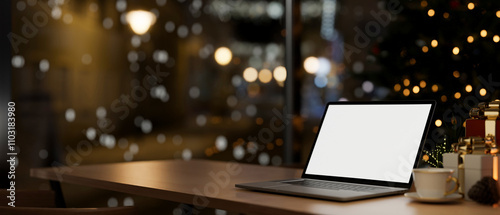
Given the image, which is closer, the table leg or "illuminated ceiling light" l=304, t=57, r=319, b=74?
the table leg

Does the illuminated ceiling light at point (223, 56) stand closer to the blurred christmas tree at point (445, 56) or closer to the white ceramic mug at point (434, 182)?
the blurred christmas tree at point (445, 56)

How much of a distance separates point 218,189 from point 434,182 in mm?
582

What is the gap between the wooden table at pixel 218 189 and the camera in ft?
4.38

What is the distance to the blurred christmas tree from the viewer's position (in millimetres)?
3242

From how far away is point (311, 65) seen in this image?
15.4 feet

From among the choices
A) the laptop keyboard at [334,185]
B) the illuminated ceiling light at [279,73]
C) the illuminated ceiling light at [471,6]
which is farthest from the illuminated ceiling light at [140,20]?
the laptop keyboard at [334,185]

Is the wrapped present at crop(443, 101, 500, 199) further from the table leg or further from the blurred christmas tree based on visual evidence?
the blurred christmas tree

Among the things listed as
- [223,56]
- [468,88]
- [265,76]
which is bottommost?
[468,88]

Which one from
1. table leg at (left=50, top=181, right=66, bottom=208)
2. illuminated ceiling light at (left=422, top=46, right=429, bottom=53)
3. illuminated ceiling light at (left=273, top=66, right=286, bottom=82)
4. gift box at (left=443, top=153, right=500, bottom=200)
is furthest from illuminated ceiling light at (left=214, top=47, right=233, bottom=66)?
gift box at (left=443, top=153, right=500, bottom=200)

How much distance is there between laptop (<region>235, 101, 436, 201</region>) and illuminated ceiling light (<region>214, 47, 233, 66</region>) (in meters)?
2.50

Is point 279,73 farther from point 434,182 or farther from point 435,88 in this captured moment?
point 434,182

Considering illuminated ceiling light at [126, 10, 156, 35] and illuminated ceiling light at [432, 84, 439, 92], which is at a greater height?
illuminated ceiling light at [126, 10, 156, 35]

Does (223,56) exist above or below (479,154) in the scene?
above

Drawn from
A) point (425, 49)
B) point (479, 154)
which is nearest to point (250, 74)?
point (425, 49)
